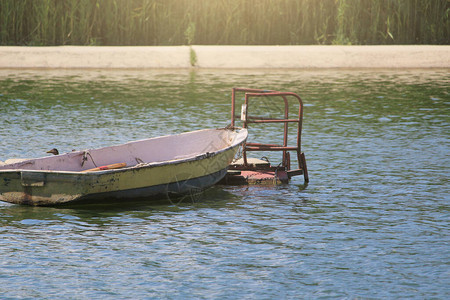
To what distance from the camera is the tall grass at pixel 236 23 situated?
106 ft

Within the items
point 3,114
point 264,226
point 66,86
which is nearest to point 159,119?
point 3,114

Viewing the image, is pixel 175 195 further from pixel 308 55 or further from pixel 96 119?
pixel 308 55

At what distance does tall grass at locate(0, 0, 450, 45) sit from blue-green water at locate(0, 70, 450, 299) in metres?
13.2

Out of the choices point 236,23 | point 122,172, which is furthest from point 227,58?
point 122,172

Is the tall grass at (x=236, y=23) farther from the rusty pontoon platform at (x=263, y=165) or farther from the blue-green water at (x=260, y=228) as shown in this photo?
the rusty pontoon platform at (x=263, y=165)

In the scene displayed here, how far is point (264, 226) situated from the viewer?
1060 cm

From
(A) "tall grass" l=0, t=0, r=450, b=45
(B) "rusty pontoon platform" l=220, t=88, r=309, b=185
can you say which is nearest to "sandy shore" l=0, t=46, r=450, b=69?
(A) "tall grass" l=0, t=0, r=450, b=45

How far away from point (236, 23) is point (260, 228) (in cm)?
2291

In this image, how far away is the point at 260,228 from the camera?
1052 centimetres

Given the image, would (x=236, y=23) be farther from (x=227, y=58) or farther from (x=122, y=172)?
(x=122, y=172)

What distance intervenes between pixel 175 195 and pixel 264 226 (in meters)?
1.89

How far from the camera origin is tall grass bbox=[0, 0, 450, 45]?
106ft

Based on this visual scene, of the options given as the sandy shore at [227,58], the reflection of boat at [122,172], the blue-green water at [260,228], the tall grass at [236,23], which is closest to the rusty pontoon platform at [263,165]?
the blue-green water at [260,228]

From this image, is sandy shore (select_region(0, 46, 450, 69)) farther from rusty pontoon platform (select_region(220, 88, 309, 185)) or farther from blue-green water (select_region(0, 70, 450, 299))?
rusty pontoon platform (select_region(220, 88, 309, 185))
